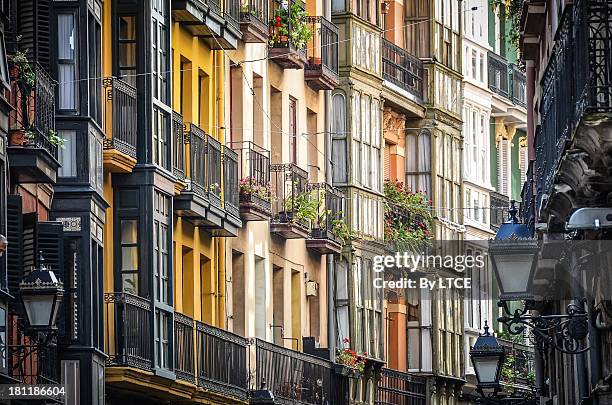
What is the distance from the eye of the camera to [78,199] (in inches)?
1448

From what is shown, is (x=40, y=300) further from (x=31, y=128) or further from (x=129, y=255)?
(x=129, y=255)

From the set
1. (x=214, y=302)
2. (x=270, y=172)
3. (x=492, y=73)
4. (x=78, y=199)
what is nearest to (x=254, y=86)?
(x=270, y=172)

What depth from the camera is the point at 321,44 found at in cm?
5550

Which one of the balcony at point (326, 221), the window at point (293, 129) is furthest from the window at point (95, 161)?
the window at point (293, 129)

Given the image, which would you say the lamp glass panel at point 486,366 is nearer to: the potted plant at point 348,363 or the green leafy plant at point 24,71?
the green leafy plant at point 24,71

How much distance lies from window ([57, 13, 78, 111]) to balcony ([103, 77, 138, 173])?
77.3 inches

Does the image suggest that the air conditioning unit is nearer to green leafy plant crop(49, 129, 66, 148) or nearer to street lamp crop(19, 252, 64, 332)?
green leafy plant crop(49, 129, 66, 148)

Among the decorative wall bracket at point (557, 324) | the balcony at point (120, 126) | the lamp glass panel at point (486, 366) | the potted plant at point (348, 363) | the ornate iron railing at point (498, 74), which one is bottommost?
the decorative wall bracket at point (557, 324)

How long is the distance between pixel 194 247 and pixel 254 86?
19.5 ft

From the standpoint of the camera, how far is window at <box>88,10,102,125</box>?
37.1 metres

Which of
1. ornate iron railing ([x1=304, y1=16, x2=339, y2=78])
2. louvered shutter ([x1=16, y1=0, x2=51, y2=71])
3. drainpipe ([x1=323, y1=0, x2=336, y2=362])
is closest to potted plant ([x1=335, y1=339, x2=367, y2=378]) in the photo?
drainpipe ([x1=323, y1=0, x2=336, y2=362])

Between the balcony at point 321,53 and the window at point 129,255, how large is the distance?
1444cm

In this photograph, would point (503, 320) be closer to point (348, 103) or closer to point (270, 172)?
point (270, 172)

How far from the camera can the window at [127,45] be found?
41.0 metres
